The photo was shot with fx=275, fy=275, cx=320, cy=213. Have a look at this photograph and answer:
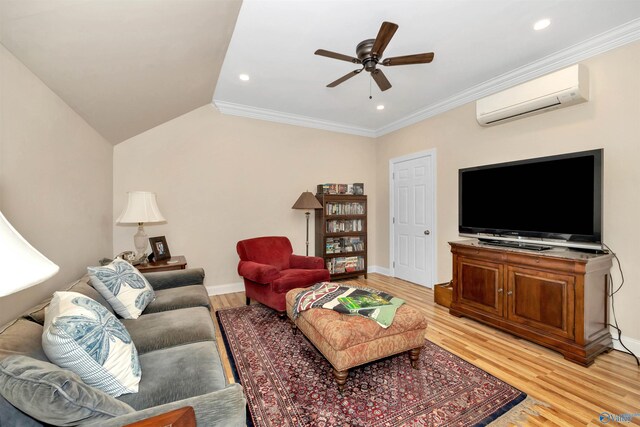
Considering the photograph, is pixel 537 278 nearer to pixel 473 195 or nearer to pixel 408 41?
pixel 473 195

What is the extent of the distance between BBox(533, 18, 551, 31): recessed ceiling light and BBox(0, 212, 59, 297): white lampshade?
3.35 m

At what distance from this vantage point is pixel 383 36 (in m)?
1.90

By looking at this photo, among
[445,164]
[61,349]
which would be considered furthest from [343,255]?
[61,349]

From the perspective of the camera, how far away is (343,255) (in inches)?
178

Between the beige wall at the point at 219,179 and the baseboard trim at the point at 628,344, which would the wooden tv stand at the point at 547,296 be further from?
the beige wall at the point at 219,179

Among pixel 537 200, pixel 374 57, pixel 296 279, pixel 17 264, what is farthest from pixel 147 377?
pixel 537 200

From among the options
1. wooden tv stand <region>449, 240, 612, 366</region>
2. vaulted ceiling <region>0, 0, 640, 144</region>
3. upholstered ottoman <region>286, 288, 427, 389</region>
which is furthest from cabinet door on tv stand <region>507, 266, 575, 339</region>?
vaulted ceiling <region>0, 0, 640, 144</region>

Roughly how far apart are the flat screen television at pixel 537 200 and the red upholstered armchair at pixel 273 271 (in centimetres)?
195

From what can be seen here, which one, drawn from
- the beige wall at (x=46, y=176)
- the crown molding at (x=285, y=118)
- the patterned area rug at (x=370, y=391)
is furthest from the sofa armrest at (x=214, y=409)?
the crown molding at (x=285, y=118)

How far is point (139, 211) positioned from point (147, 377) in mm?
2040

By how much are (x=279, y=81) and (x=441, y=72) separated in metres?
1.84

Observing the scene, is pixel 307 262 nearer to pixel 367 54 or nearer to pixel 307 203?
pixel 307 203

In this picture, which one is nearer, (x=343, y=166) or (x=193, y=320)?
(x=193, y=320)

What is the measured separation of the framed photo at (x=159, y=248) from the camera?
3168mm
